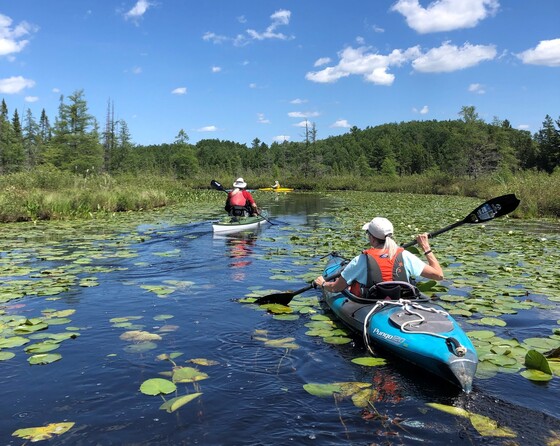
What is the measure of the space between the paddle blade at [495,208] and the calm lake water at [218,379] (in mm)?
1405

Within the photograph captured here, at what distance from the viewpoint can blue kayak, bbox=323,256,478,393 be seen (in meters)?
3.79

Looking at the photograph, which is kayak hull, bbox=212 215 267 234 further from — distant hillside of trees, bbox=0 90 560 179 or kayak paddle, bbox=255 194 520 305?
distant hillside of trees, bbox=0 90 560 179

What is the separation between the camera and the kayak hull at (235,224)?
13414 mm

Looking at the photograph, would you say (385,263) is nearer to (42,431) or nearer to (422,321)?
(422,321)

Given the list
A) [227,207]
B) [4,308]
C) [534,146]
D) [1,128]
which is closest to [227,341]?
[4,308]

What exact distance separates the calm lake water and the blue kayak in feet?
0.65

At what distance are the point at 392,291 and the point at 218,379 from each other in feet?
6.97

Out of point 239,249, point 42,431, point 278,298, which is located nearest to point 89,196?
point 239,249

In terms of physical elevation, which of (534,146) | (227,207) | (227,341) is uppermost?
(534,146)

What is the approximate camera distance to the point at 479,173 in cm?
4819

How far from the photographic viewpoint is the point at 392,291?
4977 mm

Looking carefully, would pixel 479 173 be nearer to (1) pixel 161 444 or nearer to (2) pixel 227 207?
(2) pixel 227 207

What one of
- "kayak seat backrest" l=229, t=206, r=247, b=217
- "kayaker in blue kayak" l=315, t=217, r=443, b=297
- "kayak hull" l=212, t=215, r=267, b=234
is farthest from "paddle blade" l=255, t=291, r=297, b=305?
"kayak seat backrest" l=229, t=206, r=247, b=217

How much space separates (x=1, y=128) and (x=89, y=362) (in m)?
69.9
